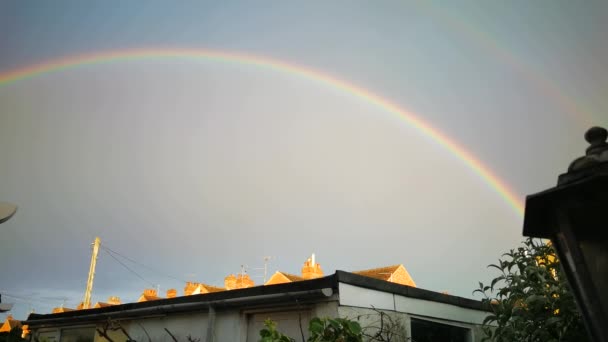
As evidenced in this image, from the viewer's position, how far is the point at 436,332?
7.50 m

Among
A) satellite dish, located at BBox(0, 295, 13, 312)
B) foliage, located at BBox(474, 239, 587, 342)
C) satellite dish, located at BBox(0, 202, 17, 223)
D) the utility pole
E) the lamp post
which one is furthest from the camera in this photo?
the utility pole

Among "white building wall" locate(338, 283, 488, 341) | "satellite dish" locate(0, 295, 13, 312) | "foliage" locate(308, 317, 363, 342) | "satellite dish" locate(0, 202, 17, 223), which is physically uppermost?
"satellite dish" locate(0, 202, 17, 223)

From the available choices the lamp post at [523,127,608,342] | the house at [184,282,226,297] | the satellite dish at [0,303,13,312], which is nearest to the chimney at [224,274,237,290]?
the house at [184,282,226,297]

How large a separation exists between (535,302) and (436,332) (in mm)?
2865

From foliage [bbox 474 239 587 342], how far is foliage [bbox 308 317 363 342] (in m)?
1.95

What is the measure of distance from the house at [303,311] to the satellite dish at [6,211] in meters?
2.87

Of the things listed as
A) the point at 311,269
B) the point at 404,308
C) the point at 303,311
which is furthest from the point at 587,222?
the point at 311,269

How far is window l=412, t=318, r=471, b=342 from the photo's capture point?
712 centimetres

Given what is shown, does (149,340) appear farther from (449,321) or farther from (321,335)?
(449,321)

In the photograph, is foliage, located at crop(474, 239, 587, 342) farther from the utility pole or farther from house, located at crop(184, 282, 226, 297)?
house, located at crop(184, 282, 226, 297)

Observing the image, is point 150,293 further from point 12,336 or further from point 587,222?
point 587,222

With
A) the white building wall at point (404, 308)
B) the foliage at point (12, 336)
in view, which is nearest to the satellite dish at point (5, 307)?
the foliage at point (12, 336)

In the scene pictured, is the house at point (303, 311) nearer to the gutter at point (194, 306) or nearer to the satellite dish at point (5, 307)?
the gutter at point (194, 306)

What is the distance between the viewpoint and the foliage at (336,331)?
4.96m
